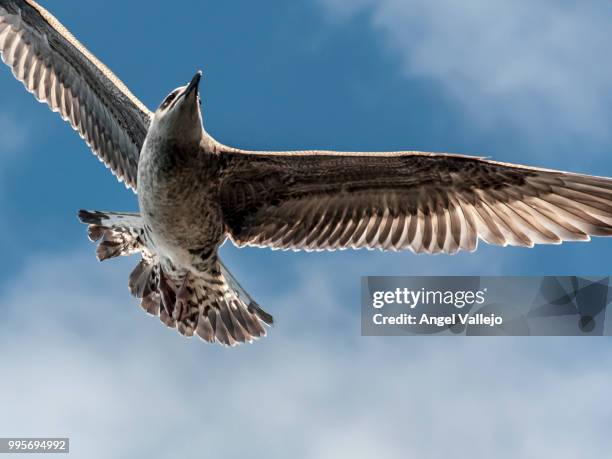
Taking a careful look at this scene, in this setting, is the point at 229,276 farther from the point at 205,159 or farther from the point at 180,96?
the point at 180,96

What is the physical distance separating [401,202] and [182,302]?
2.20m

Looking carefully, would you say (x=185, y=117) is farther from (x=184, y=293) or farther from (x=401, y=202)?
(x=401, y=202)

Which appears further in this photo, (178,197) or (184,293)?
(184,293)

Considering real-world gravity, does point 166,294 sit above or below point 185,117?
below

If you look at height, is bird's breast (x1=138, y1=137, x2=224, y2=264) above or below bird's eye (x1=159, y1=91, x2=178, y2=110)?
below

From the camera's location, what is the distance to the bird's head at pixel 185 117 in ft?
24.9

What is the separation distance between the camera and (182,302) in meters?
8.65

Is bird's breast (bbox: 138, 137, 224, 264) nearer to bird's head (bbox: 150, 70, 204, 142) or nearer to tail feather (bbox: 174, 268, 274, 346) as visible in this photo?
bird's head (bbox: 150, 70, 204, 142)

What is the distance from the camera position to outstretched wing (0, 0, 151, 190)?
8.95 metres

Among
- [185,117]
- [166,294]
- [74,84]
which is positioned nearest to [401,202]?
[185,117]

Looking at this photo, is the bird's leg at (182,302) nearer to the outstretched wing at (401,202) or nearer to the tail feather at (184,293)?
the tail feather at (184,293)

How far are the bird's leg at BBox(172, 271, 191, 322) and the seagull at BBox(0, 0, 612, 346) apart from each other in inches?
0.5

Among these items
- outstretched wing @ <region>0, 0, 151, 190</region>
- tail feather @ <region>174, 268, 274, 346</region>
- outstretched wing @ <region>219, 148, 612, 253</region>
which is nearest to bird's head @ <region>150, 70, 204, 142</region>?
outstretched wing @ <region>219, 148, 612, 253</region>

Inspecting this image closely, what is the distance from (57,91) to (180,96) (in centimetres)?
225
